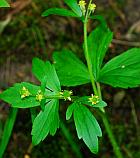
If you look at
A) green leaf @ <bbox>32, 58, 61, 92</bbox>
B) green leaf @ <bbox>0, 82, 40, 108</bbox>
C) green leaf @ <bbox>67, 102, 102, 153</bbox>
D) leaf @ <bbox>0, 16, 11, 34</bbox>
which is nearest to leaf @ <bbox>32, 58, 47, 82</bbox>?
green leaf @ <bbox>32, 58, 61, 92</bbox>

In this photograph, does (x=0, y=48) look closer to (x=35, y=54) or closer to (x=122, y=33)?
(x=35, y=54)

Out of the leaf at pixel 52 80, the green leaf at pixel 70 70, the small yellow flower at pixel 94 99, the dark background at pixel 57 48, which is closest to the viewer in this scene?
the small yellow flower at pixel 94 99

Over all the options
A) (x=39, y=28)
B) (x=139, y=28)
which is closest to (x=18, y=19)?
(x=39, y=28)

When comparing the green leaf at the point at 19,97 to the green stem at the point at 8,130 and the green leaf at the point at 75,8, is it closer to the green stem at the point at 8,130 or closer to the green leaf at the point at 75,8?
the green stem at the point at 8,130

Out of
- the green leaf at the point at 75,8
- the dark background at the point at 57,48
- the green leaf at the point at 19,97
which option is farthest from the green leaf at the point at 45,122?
the dark background at the point at 57,48

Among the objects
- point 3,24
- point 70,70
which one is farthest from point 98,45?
point 3,24

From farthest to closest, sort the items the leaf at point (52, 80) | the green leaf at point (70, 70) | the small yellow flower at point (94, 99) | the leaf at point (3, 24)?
the leaf at point (3, 24), the green leaf at point (70, 70), the leaf at point (52, 80), the small yellow flower at point (94, 99)
